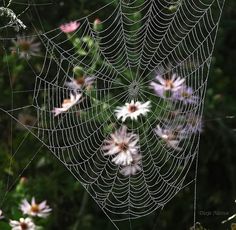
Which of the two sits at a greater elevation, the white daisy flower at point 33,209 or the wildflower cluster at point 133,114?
the wildflower cluster at point 133,114

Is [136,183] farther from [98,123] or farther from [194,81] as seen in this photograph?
[194,81]

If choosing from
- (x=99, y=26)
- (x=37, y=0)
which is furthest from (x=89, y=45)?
(x=37, y=0)

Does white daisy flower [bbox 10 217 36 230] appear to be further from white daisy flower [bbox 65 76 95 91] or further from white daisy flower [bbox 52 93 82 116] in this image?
white daisy flower [bbox 65 76 95 91]

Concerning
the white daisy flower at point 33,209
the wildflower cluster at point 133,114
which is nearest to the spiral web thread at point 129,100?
the wildflower cluster at point 133,114

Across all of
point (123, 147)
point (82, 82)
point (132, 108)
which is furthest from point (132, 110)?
point (82, 82)

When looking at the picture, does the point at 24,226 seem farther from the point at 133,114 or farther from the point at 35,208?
the point at 133,114

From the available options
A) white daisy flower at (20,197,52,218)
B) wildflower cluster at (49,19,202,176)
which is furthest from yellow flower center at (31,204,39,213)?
wildflower cluster at (49,19,202,176)

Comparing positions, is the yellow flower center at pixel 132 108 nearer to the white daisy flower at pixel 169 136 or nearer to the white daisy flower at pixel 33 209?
the white daisy flower at pixel 169 136
